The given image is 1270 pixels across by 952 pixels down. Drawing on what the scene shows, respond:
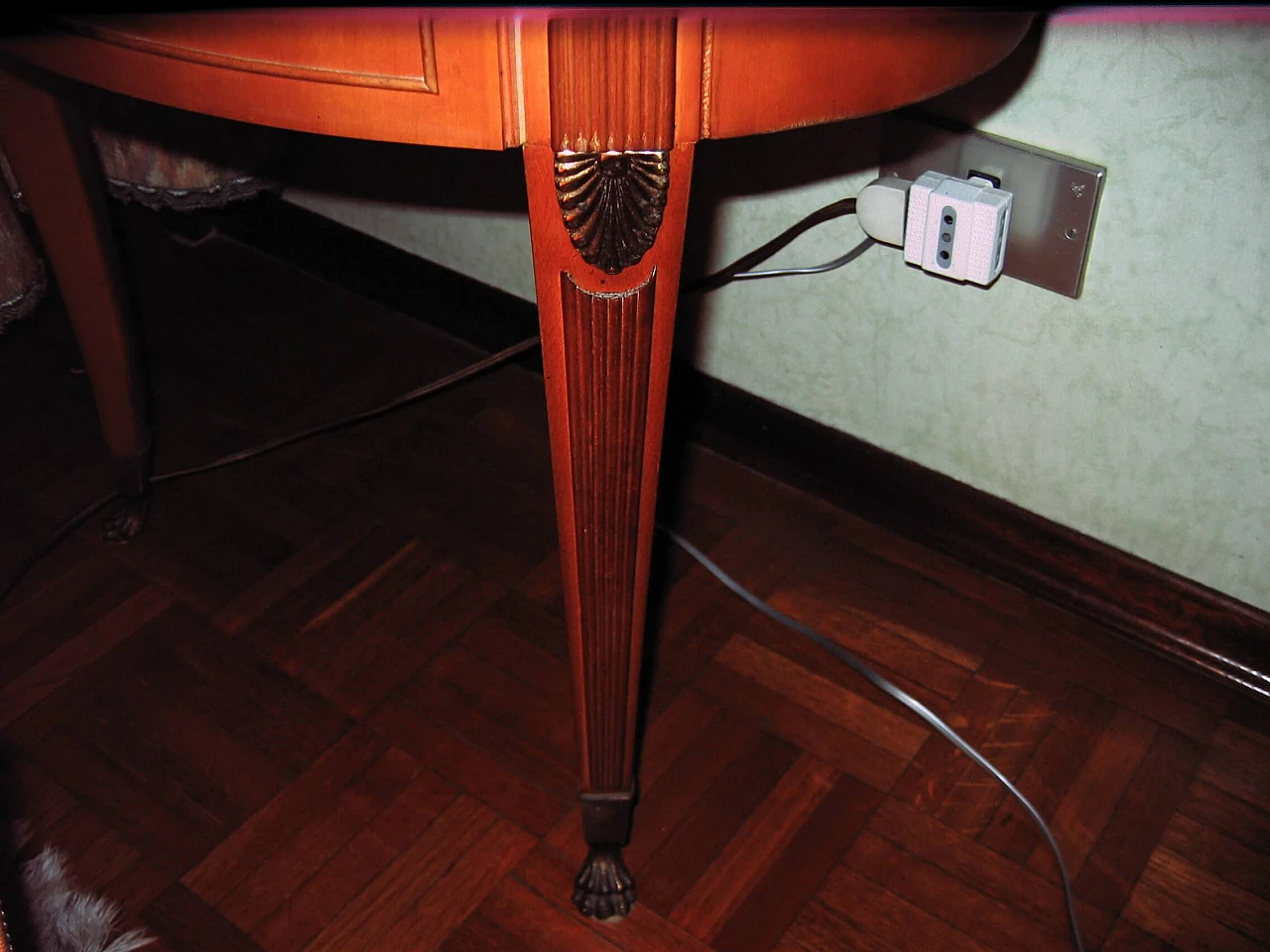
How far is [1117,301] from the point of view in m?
0.71

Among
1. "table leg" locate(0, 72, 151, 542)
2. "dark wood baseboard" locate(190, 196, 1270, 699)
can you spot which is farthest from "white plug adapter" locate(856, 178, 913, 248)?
"table leg" locate(0, 72, 151, 542)

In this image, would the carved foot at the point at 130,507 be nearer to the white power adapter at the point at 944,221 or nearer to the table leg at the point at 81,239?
the table leg at the point at 81,239

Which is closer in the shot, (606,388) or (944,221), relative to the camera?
(606,388)

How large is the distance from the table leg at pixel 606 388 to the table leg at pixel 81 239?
0.39 m

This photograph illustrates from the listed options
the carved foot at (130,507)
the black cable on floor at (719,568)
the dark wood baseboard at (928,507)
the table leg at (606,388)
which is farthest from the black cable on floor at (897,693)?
the carved foot at (130,507)

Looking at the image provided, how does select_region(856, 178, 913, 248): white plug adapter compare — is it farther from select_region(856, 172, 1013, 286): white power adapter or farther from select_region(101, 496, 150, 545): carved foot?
select_region(101, 496, 150, 545): carved foot

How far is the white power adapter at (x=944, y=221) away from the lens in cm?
71

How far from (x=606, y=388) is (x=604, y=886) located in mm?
325

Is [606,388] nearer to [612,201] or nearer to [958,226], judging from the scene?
[612,201]

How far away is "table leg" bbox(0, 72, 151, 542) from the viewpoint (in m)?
0.68

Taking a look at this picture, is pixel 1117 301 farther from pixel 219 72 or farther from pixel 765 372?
pixel 219 72

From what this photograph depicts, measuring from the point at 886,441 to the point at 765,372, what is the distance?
105mm

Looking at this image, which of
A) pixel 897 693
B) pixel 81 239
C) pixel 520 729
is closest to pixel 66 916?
pixel 520 729

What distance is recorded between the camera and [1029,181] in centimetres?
70
